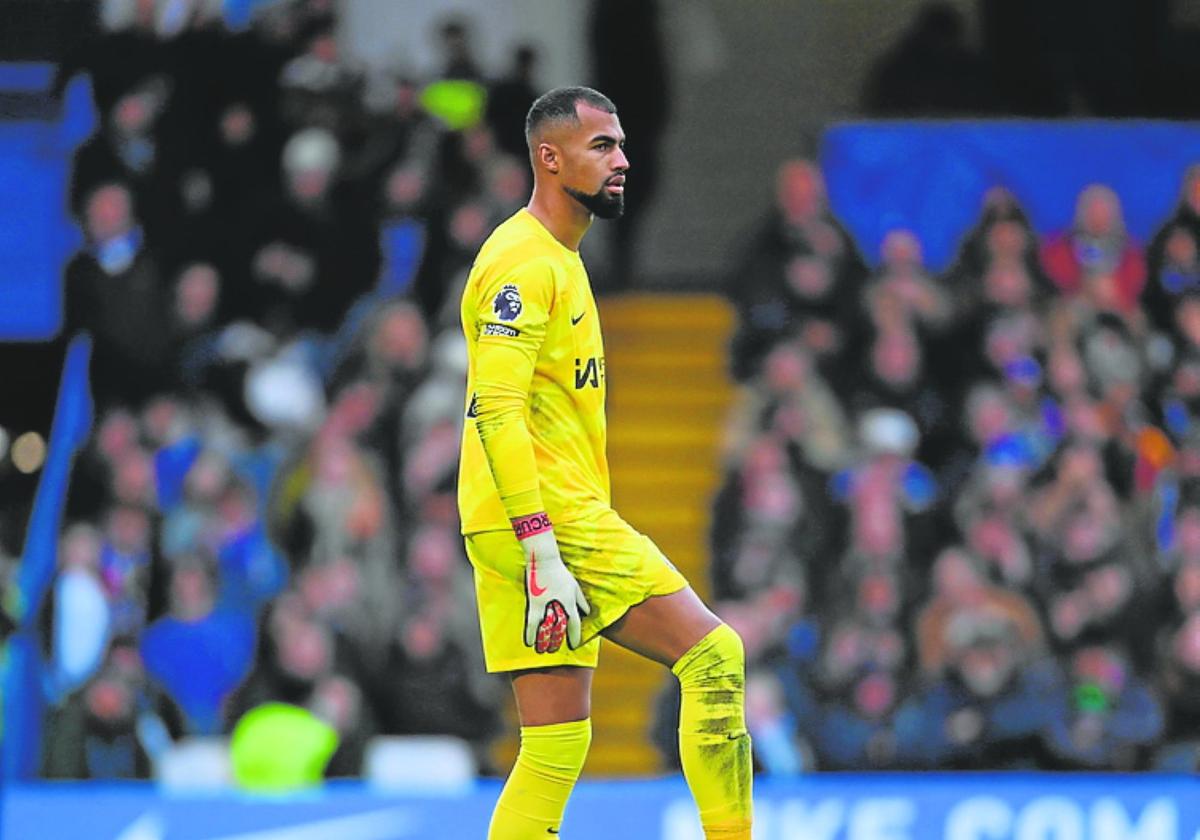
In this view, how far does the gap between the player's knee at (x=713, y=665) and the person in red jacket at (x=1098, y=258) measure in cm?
665

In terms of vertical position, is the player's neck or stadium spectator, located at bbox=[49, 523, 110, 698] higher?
the player's neck

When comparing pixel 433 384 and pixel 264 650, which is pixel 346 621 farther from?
pixel 433 384

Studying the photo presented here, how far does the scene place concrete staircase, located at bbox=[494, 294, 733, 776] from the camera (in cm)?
1155

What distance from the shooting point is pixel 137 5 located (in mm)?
11742

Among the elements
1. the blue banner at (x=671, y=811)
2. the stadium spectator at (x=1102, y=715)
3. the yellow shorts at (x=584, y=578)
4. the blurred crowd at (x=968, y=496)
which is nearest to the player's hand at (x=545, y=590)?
the yellow shorts at (x=584, y=578)

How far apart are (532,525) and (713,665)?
0.57 meters

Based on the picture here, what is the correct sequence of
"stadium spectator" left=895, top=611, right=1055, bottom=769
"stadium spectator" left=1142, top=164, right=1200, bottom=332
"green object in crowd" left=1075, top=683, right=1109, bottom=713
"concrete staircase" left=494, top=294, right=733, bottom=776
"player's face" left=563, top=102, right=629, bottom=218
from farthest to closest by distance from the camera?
1. "stadium spectator" left=1142, top=164, right=1200, bottom=332
2. "concrete staircase" left=494, top=294, right=733, bottom=776
3. "green object in crowd" left=1075, top=683, right=1109, bottom=713
4. "stadium spectator" left=895, top=611, right=1055, bottom=769
5. "player's face" left=563, top=102, right=629, bottom=218

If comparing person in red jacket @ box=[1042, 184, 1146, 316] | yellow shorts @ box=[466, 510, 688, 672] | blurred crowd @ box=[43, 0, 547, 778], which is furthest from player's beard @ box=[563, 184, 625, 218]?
person in red jacket @ box=[1042, 184, 1146, 316]

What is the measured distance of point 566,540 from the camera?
564 cm

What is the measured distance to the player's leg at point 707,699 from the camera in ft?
18.3

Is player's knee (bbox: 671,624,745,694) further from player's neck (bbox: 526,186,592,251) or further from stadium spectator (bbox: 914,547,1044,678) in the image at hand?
stadium spectator (bbox: 914,547,1044,678)

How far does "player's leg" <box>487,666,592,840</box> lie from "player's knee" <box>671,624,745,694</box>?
0.93ft

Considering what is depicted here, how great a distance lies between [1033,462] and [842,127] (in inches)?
93.6

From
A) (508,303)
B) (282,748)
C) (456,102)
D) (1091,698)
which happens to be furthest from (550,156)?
(456,102)
